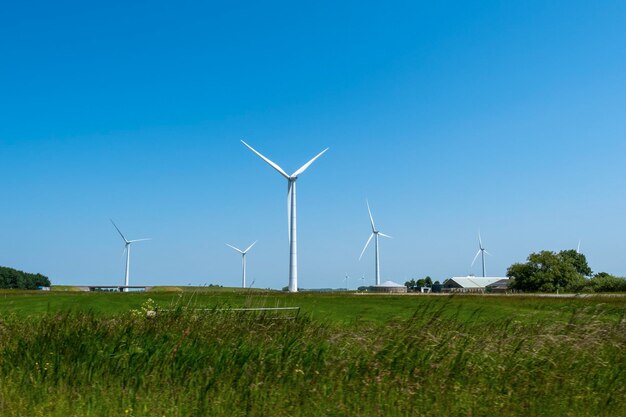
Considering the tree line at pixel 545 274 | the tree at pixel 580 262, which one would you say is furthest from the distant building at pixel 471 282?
the tree line at pixel 545 274

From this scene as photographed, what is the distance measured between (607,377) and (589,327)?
2.33 meters

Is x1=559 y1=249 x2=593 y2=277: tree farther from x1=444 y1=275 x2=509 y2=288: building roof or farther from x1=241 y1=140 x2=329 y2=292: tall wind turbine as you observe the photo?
x1=241 y1=140 x2=329 y2=292: tall wind turbine

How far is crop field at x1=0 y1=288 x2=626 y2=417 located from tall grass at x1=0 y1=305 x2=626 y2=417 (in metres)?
0.03

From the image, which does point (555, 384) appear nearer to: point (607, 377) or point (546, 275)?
point (607, 377)

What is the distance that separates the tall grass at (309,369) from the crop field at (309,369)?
1.1 inches

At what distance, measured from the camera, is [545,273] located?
114m

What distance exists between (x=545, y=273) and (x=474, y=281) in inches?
2627

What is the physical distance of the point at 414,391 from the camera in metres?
9.62

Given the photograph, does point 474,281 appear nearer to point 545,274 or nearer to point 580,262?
point 580,262

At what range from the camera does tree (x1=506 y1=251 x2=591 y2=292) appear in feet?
369

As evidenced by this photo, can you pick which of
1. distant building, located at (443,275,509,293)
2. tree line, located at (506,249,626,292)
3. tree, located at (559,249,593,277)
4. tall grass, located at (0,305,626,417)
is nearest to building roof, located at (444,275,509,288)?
distant building, located at (443,275,509,293)

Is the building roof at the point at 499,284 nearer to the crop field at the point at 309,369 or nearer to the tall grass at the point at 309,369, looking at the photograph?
the crop field at the point at 309,369

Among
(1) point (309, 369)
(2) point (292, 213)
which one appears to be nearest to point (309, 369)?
(1) point (309, 369)

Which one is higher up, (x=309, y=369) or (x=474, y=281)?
(x=474, y=281)
